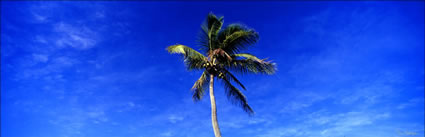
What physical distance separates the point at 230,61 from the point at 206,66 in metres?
1.65

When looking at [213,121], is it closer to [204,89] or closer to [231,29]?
[204,89]

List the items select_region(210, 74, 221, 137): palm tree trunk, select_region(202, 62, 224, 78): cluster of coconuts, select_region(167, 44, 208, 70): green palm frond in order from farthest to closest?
select_region(202, 62, 224, 78): cluster of coconuts
select_region(167, 44, 208, 70): green palm frond
select_region(210, 74, 221, 137): palm tree trunk

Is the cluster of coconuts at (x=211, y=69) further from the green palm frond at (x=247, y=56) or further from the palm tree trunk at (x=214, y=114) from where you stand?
the green palm frond at (x=247, y=56)

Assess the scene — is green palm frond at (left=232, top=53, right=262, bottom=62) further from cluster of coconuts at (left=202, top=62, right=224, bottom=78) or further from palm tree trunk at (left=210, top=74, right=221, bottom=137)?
palm tree trunk at (left=210, top=74, right=221, bottom=137)

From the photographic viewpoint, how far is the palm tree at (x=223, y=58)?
15.1m

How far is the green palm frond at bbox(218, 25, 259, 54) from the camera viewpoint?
51.9 feet

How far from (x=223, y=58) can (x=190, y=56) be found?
1.99 meters

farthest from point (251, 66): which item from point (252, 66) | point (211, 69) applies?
point (211, 69)

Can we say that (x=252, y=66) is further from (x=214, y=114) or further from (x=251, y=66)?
(x=214, y=114)

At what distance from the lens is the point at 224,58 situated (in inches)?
619

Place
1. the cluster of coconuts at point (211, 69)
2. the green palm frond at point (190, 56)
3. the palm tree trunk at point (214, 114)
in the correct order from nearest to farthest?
1. the palm tree trunk at point (214, 114)
2. the green palm frond at point (190, 56)
3. the cluster of coconuts at point (211, 69)

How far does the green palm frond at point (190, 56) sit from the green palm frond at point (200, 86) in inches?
24.6

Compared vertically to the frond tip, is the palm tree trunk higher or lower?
lower

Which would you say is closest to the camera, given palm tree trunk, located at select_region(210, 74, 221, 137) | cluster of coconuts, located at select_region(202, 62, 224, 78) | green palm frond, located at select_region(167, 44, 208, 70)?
palm tree trunk, located at select_region(210, 74, 221, 137)
